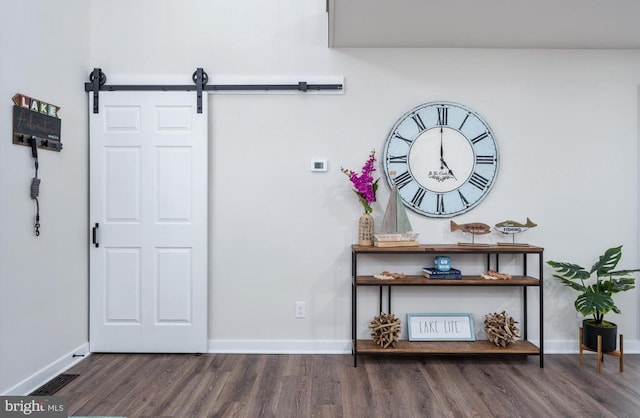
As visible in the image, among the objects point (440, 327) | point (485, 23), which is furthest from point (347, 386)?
point (485, 23)

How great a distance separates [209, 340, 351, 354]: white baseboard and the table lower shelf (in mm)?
208

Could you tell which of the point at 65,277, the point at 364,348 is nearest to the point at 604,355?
the point at 364,348

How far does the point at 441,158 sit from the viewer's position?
3051mm

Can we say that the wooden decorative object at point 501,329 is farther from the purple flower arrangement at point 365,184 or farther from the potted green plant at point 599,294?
the purple flower arrangement at point 365,184

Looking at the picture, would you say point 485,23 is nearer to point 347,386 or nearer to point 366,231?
point 366,231

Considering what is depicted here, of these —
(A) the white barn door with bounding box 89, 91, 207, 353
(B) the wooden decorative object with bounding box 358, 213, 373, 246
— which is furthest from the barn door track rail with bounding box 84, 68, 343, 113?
(B) the wooden decorative object with bounding box 358, 213, 373, 246

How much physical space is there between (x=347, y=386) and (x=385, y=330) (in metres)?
0.53

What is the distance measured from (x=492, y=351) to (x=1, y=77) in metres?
3.49

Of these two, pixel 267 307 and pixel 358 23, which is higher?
pixel 358 23

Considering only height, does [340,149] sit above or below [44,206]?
above

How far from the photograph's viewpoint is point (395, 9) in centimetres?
251

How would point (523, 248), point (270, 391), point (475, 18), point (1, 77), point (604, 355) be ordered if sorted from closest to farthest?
point (1, 77) → point (270, 391) → point (475, 18) → point (523, 248) → point (604, 355)

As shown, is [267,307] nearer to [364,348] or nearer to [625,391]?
[364,348]

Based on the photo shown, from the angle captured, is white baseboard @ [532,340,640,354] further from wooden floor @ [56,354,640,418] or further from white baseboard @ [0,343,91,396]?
white baseboard @ [0,343,91,396]
